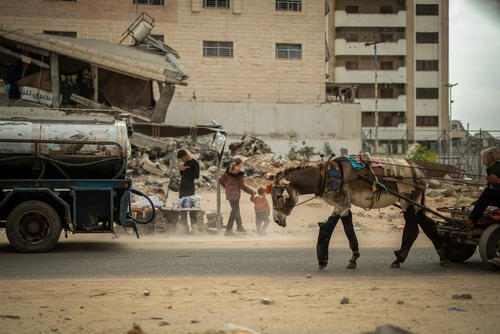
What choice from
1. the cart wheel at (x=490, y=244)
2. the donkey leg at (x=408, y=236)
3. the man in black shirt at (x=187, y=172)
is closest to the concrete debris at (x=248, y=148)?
the man in black shirt at (x=187, y=172)

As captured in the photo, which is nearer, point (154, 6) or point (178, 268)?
point (178, 268)

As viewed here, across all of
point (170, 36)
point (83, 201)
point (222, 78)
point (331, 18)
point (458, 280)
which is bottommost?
point (458, 280)

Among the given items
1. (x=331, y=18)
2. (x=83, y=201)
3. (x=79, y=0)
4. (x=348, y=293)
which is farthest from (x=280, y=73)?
(x=348, y=293)

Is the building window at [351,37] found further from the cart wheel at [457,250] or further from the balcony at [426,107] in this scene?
the cart wheel at [457,250]

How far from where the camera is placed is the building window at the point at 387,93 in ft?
195

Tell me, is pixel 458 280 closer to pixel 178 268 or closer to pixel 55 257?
pixel 178 268

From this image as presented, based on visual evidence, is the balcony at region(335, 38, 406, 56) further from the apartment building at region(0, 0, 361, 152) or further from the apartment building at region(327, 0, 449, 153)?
the apartment building at region(0, 0, 361, 152)

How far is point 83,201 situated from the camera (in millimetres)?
11398

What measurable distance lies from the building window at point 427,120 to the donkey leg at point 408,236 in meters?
52.3

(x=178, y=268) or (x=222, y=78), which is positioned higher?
(x=222, y=78)

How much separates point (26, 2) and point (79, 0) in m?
3.29

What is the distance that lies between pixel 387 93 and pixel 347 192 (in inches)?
2068

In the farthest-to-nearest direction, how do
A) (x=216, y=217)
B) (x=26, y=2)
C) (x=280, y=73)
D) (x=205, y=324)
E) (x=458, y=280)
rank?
Answer: (x=280, y=73) < (x=26, y=2) < (x=216, y=217) < (x=458, y=280) < (x=205, y=324)

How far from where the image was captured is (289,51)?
40.7 meters
